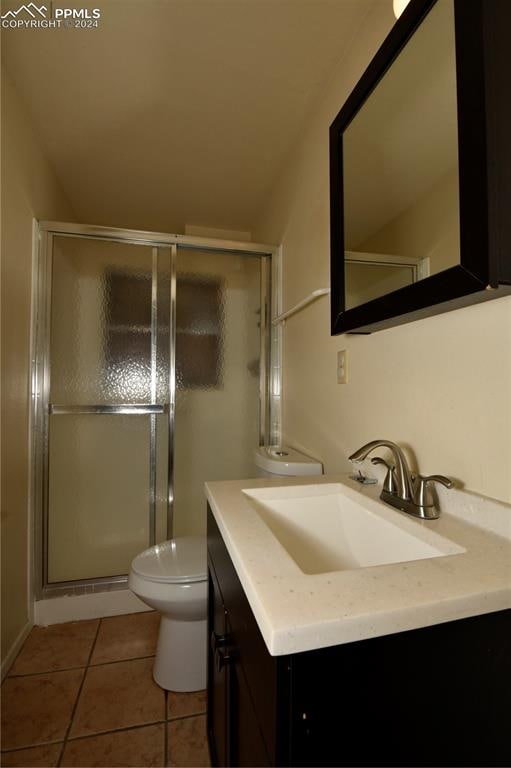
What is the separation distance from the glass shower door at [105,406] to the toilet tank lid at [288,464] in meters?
0.69

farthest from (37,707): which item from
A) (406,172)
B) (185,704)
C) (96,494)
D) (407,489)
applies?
(406,172)

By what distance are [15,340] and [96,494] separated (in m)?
0.88

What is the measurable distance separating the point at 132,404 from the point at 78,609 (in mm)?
1070

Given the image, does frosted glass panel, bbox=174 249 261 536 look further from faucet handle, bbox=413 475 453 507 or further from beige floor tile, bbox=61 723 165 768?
faucet handle, bbox=413 475 453 507

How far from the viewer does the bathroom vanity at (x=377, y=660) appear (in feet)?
1.38

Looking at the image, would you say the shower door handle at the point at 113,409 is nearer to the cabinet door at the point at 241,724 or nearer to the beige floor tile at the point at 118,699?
the beige floor tile at the point at 118,699

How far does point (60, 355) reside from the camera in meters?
1.81

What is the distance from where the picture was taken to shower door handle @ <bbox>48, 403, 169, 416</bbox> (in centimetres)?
180

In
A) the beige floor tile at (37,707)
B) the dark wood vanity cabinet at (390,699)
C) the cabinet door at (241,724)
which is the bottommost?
the beige floor tile at (37,707)

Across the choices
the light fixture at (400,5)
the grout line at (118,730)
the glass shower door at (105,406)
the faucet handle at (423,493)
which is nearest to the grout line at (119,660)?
the grout line at (118,730)

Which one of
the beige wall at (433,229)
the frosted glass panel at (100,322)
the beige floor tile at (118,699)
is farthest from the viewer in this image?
the frosted glass panel at (100,322)

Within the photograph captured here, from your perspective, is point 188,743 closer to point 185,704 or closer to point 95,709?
point 185,704

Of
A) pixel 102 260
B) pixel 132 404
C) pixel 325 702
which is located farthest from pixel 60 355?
pixel 325 702

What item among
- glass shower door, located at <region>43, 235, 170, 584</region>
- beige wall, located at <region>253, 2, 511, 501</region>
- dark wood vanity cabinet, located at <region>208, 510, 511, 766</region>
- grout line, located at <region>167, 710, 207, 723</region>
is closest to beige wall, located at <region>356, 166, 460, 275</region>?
beige wall, located at <region>253, 2, 511, 501</region>
